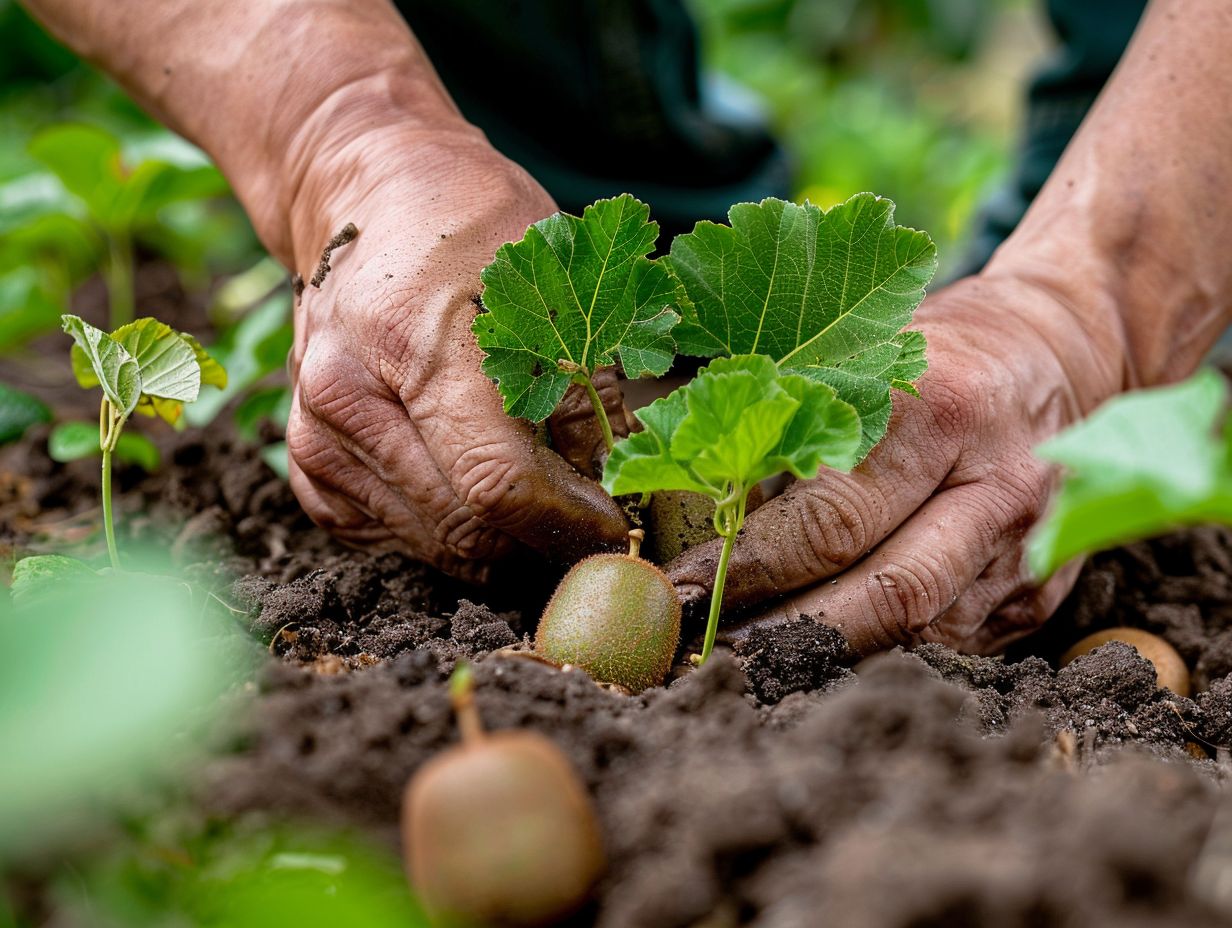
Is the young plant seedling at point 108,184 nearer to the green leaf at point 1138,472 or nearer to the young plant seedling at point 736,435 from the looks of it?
the young plant seedling at point 736,435

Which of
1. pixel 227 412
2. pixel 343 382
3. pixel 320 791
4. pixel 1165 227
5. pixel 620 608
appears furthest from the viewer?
pixel 227 412

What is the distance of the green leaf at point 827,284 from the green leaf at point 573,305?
0.19ft

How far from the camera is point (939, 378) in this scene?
1744 mm

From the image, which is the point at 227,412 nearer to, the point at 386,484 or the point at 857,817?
the point at 386,484

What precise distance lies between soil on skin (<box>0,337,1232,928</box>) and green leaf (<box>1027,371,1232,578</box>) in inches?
7.8

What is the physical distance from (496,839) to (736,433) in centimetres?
53

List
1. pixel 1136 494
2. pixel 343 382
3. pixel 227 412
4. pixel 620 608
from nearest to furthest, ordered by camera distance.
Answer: pixel 1136 494 < pixel 620 608 < pixel 343 382 < pixel 227 412

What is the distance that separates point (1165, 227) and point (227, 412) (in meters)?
2.26

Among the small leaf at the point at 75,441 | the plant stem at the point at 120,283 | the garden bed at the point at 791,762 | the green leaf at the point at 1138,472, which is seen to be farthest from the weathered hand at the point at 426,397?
the plant stem at the point at 120,283

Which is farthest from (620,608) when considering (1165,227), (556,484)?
(1165,227)

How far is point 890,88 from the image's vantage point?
8.50 m

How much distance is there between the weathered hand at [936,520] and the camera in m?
1.61

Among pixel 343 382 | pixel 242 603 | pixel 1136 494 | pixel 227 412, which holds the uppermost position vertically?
pixel 1136 494

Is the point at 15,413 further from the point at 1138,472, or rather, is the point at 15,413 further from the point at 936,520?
the point at 1138,472
